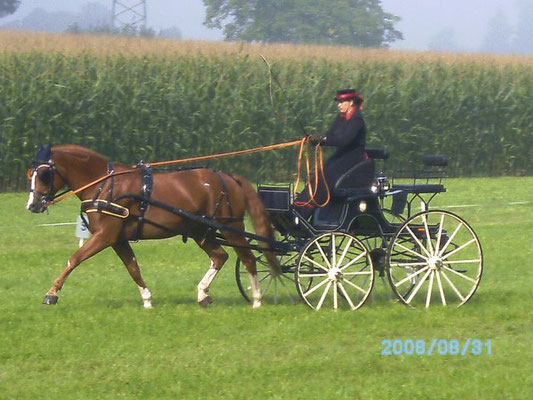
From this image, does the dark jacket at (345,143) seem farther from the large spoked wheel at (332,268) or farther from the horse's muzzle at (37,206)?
the horse's muzzle at (37,206)

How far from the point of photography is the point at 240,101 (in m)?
25.8

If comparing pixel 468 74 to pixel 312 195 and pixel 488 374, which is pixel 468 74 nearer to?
pixel 312 195

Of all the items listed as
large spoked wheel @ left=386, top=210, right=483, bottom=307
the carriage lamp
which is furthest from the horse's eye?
large spoked wheel @ left=386, top=210, right=483, bottom=307

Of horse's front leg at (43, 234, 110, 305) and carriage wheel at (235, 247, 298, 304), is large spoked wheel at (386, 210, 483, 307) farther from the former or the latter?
horse's front leg at (43, 234, 110, 305)

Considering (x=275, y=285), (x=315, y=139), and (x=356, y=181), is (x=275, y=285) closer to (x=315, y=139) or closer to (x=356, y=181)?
(x=356, y=181)

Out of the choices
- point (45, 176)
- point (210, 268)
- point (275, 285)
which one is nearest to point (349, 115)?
point (275, 285)

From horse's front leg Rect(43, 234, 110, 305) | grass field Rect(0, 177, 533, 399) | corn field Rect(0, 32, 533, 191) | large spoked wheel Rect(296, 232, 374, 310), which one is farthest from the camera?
corn field Rect(0, 32, 533, 191)

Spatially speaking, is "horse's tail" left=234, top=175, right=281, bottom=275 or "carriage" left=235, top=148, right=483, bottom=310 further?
"horse's tail" left=234, top=175, right=281, bottom=275

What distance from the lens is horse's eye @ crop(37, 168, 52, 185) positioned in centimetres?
1023

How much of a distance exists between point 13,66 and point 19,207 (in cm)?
490

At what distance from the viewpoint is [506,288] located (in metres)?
12.0
